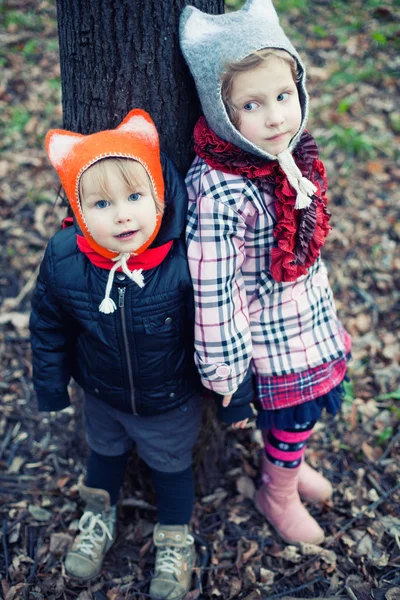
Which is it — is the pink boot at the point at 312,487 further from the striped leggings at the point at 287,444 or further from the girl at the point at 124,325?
the girl at the point at 124,325

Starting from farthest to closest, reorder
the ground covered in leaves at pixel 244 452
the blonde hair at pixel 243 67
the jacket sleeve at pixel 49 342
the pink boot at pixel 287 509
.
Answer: the pink boot at pixel 287 509
the ground covered in leaves at pixel 244 452
the jacket sleeve at pixel 49 342
the blonde hair at pixel 243 67

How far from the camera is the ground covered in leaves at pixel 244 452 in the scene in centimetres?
274

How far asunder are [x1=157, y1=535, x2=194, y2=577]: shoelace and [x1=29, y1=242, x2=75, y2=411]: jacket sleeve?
90cm

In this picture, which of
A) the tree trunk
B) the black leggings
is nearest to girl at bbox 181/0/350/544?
the tree trunk

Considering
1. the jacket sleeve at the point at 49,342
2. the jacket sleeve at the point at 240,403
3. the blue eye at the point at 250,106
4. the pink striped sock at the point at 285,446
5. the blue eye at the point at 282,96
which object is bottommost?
the pink striped sock at the point at 285,446

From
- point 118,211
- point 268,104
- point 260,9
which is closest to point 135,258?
point 118,211

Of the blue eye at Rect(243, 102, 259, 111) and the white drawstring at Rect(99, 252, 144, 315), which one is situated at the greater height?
the blue eye at Rect(243, 102, 259, 111)

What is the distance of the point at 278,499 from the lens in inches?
114

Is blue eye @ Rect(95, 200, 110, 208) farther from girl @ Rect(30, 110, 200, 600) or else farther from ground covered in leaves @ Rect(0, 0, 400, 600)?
ground covered in leaves @ Rect(0, 0, 400, 600)

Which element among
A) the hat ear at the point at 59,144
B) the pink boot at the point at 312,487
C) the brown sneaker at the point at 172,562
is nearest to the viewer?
the hat ear at the point at 59,144

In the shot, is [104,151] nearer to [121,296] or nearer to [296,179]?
[121,296]

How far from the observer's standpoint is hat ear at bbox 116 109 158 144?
2131 millimetres

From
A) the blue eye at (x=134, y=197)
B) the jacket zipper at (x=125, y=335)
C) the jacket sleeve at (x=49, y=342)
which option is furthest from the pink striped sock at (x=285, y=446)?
the blue eye at (x=134, y=197)

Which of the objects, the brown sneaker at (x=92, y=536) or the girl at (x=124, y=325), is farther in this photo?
the brown sneaker at (x=92, y=536)
